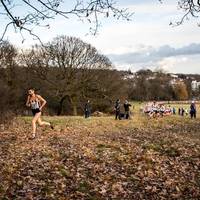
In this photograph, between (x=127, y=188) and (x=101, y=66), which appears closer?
(x=127, y=188)

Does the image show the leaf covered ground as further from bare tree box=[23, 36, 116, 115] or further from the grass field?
bare tree box=[23, 36, 116, 115]

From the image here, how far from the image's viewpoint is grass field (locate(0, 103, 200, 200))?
40.8ft

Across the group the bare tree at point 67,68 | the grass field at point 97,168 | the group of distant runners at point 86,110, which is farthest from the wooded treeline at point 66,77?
the grass field at point 97,168

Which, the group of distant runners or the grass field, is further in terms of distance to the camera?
the group of distant runners

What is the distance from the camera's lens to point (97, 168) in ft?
48.7

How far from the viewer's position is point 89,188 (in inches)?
499

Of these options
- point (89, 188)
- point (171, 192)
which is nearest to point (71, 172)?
point (89, 188)

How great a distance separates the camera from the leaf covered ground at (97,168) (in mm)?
12430

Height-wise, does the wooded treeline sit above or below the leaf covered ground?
above

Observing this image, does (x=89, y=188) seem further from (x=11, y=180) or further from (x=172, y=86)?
(x=172, y=86)

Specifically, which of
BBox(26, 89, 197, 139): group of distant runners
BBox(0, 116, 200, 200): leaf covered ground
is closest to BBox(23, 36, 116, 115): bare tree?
BBox(26, 89, 197, 139): group of distant runners

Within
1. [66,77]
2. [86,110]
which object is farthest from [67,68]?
[86,110]

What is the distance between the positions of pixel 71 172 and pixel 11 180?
1.85m

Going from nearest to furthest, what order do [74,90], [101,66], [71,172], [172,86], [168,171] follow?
[71,172], [168,171], [74,90], [101,66], [172,86]
